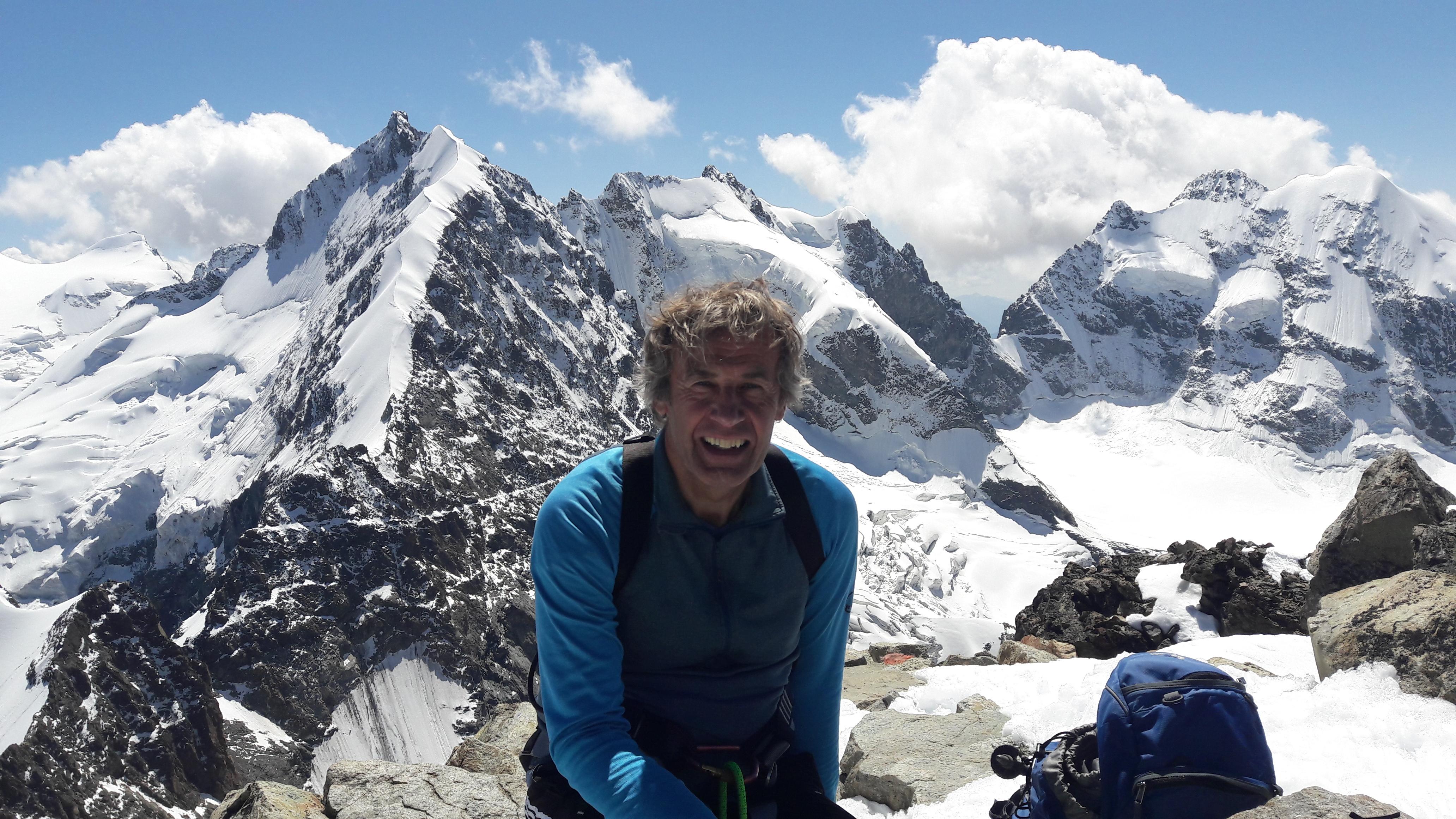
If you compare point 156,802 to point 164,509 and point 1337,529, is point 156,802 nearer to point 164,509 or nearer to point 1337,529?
point 1337,529

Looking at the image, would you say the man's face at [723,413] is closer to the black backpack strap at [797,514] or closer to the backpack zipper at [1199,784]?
the black backpack strap at [797,514]

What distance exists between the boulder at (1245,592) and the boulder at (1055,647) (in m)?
2.34

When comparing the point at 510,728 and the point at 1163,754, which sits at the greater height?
the point at 1163,754

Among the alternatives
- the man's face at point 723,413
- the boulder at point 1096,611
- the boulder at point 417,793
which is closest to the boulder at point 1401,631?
the man's face at point 723,413

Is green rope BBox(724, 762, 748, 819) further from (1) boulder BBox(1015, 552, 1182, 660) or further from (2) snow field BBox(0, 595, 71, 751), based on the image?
(2) snow field BBox(0, 595, 71, 751)

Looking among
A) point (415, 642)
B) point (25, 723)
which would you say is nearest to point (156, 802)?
point (25, 723)

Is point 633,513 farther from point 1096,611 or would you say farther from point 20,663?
point 20,663

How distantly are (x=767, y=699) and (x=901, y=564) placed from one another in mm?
147738

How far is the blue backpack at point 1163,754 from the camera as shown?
404 centimetres

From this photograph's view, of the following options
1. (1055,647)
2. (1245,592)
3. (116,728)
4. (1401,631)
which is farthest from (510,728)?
(116,728)

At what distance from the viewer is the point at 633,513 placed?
11.7ft

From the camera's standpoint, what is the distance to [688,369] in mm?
3617

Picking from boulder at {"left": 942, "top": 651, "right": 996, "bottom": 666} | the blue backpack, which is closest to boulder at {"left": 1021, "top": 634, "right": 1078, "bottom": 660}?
boulder at {"left": 942, "top": 651, "right": 996, "bottom": 666}

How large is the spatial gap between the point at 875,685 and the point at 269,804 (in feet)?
28.4
